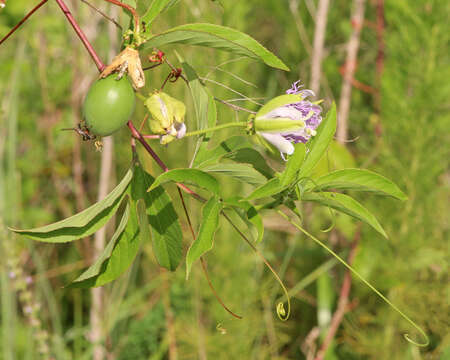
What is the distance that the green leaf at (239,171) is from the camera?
1.45 feet

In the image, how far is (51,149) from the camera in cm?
147

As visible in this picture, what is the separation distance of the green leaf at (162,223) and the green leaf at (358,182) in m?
0.13

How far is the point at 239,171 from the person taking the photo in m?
0.45

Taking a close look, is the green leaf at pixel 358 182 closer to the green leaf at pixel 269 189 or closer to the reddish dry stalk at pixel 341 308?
the green leaf at pixel 269 189

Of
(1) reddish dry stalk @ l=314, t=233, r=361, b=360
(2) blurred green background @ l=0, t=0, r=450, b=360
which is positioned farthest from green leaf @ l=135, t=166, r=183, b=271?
(1) reddish dry stalk @ l=314, t=233, r=361, b=360

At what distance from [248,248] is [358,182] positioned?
91 centimetres

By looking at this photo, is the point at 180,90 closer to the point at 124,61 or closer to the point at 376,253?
the point at 376,253

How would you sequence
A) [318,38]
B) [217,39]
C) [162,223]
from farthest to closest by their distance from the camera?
[318,38] < [162,223] < [217,39]

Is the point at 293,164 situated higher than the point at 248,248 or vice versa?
the point at 293,164

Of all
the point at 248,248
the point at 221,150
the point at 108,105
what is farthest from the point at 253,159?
the point at 248,248

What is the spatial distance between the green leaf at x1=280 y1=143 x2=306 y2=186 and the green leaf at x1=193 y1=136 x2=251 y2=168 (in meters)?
0.06

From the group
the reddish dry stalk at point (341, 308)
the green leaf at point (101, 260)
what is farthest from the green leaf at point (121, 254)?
the reddish dry stalk at point (341, 308)

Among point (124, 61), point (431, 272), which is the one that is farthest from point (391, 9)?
point (124, 61)

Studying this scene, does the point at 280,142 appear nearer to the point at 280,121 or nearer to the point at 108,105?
the point at 280,121
